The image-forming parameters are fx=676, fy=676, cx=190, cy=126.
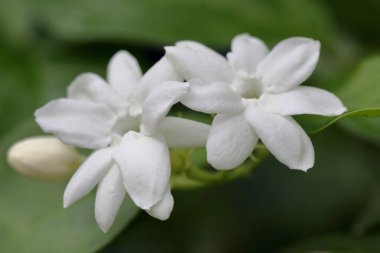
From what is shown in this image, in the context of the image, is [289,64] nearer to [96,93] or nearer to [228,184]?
[96,93]

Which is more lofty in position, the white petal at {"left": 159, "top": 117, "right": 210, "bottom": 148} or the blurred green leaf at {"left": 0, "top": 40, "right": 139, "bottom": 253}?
the white petal at {"left": 159, "top": 117, "right": 210, "bottom": 148}

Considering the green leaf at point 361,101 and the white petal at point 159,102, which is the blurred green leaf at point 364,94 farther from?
the white petal at point 159,102

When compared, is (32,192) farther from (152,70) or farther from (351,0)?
(351,0)

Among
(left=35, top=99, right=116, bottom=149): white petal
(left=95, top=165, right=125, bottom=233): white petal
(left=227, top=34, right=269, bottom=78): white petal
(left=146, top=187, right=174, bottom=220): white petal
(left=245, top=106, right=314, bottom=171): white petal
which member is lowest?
(left=95, top=165, right=125, bottom=233): white petal

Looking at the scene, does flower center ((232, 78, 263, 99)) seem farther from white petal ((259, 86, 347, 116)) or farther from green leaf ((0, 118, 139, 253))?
green leaf ((0, 118, 139, 253))

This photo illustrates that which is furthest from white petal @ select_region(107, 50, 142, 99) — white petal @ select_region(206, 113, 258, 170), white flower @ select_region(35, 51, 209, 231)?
white petal @ select_region(206, 113, 258, 170)

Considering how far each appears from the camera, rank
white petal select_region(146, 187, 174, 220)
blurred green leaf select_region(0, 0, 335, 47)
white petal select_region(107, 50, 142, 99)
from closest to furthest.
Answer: white petal select_region(146, 187, 174, 220)
white petal select_region(107, 50, 142, 99)
blurred green leaf select_region(0, 0, 335, 47)
